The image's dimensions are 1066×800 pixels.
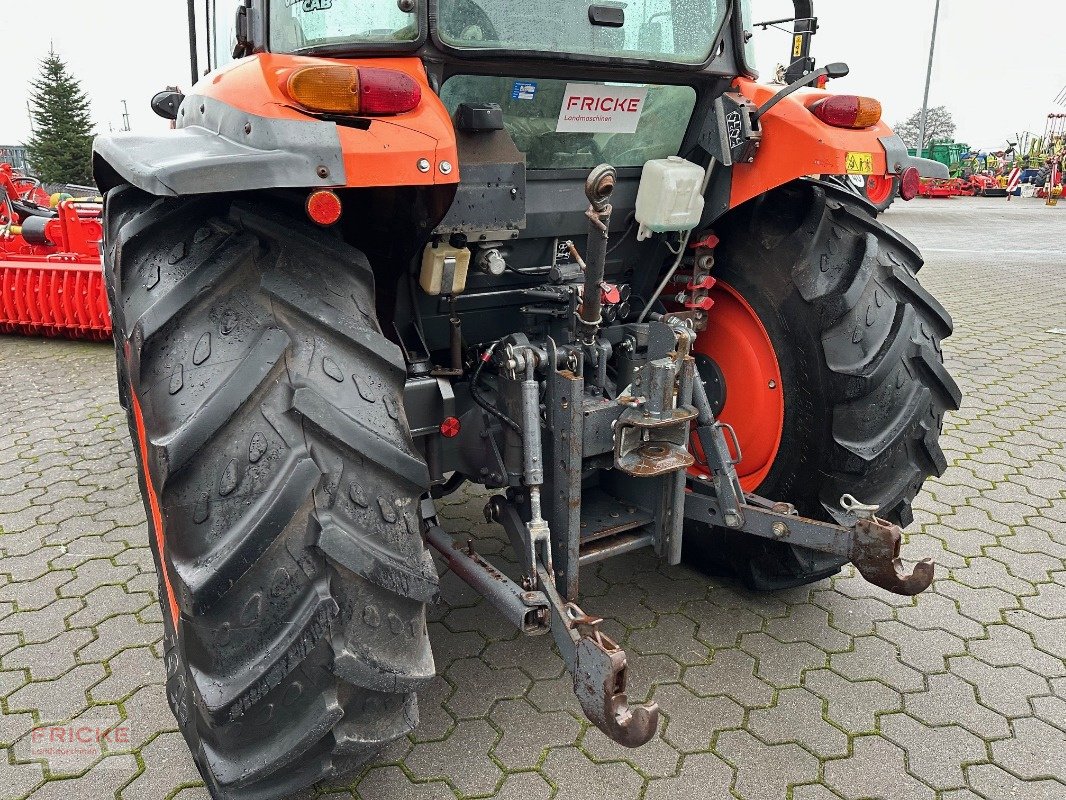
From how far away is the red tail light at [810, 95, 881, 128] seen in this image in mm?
2363

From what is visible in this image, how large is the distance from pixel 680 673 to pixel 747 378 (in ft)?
3.29

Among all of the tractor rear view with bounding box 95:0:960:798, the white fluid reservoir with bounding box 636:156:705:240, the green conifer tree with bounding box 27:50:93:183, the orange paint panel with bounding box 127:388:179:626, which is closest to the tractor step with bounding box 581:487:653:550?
the tractor rear view with bounding box 95:0:960:798

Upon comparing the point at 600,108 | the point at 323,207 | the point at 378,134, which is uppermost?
the point at 600,108

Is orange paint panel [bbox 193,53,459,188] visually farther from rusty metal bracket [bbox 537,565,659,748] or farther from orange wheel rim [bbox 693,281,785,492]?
orange wheel rim [bbox 693,281,785,492]

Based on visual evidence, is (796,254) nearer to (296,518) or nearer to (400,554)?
(400,554)

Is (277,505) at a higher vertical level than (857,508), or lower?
higher

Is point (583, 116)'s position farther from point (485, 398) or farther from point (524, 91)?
point (485, 398)

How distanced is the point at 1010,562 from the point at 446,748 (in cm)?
246

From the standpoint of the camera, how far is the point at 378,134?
171 centimetres

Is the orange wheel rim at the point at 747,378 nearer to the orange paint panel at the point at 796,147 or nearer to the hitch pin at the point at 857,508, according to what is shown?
the hitch pin at the point at 857,508

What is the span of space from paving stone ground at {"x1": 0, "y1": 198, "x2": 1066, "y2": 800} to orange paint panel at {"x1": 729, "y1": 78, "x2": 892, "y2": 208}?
59.1 inches

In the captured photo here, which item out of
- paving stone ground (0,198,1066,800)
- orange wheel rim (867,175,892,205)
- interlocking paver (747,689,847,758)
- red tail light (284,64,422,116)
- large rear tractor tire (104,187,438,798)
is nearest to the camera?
large rear tractor tire (104,187,438,798)

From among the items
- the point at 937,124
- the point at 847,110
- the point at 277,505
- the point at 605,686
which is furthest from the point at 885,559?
the point at 937,124

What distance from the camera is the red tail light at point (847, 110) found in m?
2.36
